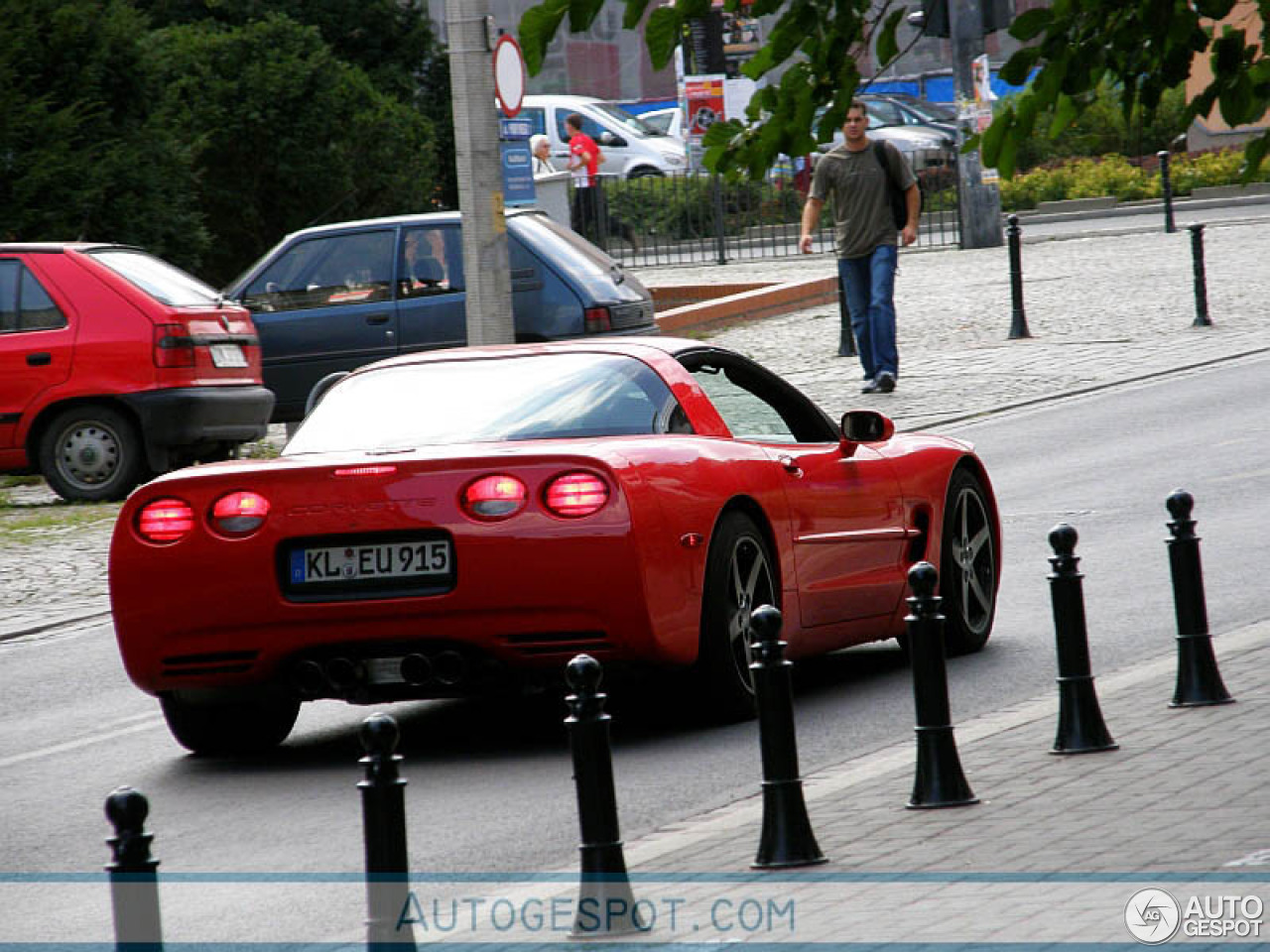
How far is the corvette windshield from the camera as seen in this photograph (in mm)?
8594

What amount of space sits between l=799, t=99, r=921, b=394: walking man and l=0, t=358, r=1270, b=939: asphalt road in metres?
6.22

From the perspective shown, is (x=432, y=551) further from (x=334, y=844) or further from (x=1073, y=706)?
(x=1073, y=706)

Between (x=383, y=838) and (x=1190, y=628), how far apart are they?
3.87 metres

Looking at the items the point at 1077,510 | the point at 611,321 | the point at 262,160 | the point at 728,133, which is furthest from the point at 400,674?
the point at 262,160

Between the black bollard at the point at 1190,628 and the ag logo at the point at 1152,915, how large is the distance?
264cm

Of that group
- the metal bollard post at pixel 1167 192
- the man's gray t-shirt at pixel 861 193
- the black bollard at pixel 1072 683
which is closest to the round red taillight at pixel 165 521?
the black bollard at pixel 1072 683

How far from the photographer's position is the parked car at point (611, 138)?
145ft

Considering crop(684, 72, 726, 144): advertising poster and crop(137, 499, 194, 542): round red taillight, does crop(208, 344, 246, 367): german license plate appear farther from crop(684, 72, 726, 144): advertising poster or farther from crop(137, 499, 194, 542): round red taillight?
crop(684, 72, 726, 144): advertising poster

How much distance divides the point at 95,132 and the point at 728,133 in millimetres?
18106

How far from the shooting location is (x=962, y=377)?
21219mm

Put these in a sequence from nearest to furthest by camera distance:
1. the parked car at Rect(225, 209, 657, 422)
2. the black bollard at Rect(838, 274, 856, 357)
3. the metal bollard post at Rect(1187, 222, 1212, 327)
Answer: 1. the parked car at Rect(225, 209, 657, 422)
2. the metal bollard post at Rect(1187, 222, 1212, 327)
3. the black bollard at Rect(838, 274, 856, 357)

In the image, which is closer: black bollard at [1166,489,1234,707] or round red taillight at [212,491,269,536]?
black bollard at [1166,489,1234,707]

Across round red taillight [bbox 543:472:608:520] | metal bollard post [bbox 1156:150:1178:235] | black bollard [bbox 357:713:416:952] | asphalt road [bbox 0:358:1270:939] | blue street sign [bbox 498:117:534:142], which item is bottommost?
asphalt road [bbox 0:358:1270:939]

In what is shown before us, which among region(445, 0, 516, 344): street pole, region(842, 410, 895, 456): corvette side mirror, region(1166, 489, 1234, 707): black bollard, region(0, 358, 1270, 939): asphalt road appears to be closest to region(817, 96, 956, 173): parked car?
region(445, 0, 516, 344): street pole
